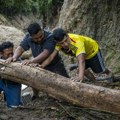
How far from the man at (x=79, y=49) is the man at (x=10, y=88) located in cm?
71

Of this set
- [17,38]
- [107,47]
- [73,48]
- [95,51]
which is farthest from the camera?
[17,38]

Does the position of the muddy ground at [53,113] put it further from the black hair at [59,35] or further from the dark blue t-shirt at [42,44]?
the black hair at [59,35]

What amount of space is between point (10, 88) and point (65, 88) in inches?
54.1

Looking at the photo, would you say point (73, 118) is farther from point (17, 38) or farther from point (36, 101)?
point (17, 38)

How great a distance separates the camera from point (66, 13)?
1086cm

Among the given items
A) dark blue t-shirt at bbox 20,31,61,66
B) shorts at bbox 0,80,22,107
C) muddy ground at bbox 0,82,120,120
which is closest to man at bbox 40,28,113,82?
dark blue t-shirt at bbox 20,31,61,66

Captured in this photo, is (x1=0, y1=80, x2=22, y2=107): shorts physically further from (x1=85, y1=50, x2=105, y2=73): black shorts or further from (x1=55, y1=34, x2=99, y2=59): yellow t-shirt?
(x1=85, y1=50, x2=105, y2=73): black shorts

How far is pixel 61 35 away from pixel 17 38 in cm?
896

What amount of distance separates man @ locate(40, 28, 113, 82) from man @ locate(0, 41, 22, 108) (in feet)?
2.31

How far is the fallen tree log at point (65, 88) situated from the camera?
4812 millimetres

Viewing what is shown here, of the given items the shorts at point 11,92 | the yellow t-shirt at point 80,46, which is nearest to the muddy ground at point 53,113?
the shorts at point 11,92

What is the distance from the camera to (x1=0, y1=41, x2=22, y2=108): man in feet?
20.1

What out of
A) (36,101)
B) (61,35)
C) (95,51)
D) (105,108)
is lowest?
(36,101)

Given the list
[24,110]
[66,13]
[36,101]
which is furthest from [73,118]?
[66,13]
